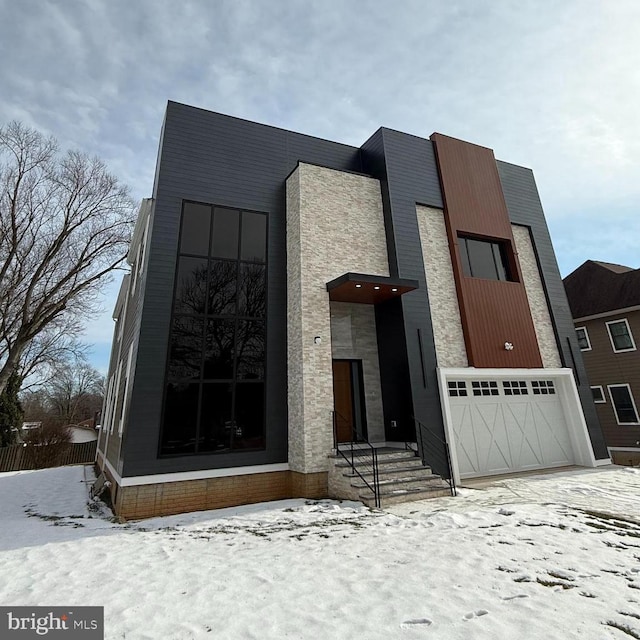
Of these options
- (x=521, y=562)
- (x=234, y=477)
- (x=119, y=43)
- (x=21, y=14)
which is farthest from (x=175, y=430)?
(x=21, y=14)

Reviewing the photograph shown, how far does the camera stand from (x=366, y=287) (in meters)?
9.54

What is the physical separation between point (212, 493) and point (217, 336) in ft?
12.0

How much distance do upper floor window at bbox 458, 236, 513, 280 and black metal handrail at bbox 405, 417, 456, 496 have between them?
17.9 feet

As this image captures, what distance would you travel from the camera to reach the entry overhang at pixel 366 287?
9039mm

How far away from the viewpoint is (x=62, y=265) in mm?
16781

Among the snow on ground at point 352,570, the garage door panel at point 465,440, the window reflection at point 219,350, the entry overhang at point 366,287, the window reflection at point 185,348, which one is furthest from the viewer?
the garage door panel at point 465,440

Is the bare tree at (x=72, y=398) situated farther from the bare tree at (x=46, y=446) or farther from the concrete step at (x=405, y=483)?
the concrete step at (x=405, y=483)

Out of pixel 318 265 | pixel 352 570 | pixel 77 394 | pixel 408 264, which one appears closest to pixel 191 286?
pixel 318 265

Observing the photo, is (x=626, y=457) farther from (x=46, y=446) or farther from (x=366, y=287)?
(x=46, y=446)

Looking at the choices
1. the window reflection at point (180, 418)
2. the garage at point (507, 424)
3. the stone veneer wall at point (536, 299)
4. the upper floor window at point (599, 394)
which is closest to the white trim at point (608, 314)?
the upper floor window at point (599, 394)

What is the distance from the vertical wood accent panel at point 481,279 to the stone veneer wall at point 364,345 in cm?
287

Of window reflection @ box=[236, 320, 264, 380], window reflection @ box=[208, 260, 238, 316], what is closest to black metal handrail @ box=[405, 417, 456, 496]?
window reflection @ box=[236, 320, 264, 380]

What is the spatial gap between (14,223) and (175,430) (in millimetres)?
13686

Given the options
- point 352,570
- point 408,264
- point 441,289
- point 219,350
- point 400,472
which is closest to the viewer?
point 352,570
